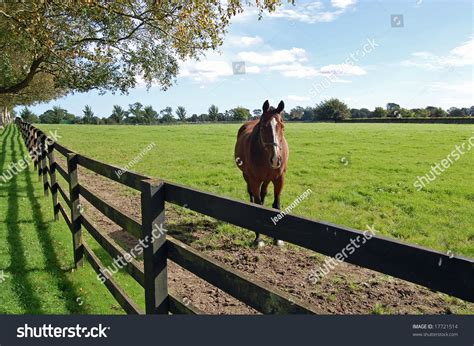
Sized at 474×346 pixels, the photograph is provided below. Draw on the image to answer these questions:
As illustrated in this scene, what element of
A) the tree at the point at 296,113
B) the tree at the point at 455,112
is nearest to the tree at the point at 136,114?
the tree at the point at 296,113

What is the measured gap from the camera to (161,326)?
2.62m

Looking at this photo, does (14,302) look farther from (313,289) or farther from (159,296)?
(313,289)

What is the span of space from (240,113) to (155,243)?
319 feet

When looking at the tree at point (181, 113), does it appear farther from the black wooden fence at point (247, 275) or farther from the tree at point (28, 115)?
the black wooden fence at point (247, 275)

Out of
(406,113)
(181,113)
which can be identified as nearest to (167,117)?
(181,113)

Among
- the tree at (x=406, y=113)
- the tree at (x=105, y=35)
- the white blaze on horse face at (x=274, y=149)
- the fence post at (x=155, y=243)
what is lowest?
the fence post at (x=155, y=243)

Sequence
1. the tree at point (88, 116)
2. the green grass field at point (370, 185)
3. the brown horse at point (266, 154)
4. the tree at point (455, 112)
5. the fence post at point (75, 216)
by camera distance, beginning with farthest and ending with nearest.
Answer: the tree at point (88, 116) → the tree at point (455, 112) → the green grass field at point (370, 185) → the brown horse at point (266, 154) → the fence post at point (75, 216)

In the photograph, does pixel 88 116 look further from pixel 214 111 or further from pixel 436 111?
pixel 436 111

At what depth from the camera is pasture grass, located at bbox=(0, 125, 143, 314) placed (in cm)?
444

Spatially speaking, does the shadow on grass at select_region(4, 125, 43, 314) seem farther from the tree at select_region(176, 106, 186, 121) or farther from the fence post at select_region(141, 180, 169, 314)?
the tree at select_region(176, 106, 186, 121)

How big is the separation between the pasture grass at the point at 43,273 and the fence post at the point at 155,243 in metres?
1.59

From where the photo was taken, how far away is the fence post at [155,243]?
117 inches

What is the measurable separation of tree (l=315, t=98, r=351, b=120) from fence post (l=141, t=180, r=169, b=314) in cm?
9392

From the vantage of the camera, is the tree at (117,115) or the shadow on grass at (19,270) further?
the tree at (117,115)
